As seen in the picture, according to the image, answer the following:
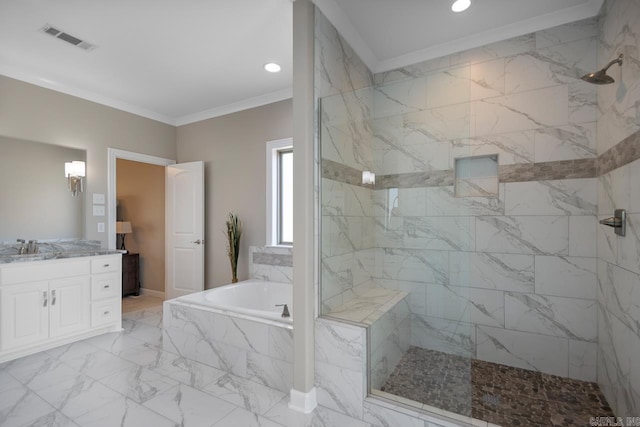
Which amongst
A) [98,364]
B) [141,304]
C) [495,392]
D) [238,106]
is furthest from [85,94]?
[495,392]

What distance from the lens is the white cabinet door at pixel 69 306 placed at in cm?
280

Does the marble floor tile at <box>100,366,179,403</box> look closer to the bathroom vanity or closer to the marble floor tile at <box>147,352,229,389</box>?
the marble floor tile at <box>147,352,229,389</box>

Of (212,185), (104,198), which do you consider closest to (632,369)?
(212,185)

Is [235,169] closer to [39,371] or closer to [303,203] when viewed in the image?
[303,203]

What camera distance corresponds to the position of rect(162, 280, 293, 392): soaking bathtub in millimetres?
2133

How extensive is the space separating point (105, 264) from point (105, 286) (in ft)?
0.76

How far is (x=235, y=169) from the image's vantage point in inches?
154

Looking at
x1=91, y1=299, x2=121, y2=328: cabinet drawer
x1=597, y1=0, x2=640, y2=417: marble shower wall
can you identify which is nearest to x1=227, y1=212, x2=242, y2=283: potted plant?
x1=91, y1=299, x2=121, y2=328: cabinet drawer

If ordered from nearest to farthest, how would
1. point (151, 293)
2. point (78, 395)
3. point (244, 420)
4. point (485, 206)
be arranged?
point (244, 420)
point (78, 395)
point (485, 206)
point (151, 293)

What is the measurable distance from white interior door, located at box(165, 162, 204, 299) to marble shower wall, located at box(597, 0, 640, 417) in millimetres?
3981

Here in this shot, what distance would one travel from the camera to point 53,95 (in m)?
3.23

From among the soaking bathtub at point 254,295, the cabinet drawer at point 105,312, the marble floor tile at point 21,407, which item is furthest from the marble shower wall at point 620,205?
the cabinet drawer at point 105,312

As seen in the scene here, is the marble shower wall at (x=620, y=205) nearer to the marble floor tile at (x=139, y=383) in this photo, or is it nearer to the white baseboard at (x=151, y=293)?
the marble floor tile at (x=139, y=383)

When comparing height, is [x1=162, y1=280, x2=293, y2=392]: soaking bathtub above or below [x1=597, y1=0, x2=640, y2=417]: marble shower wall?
below
